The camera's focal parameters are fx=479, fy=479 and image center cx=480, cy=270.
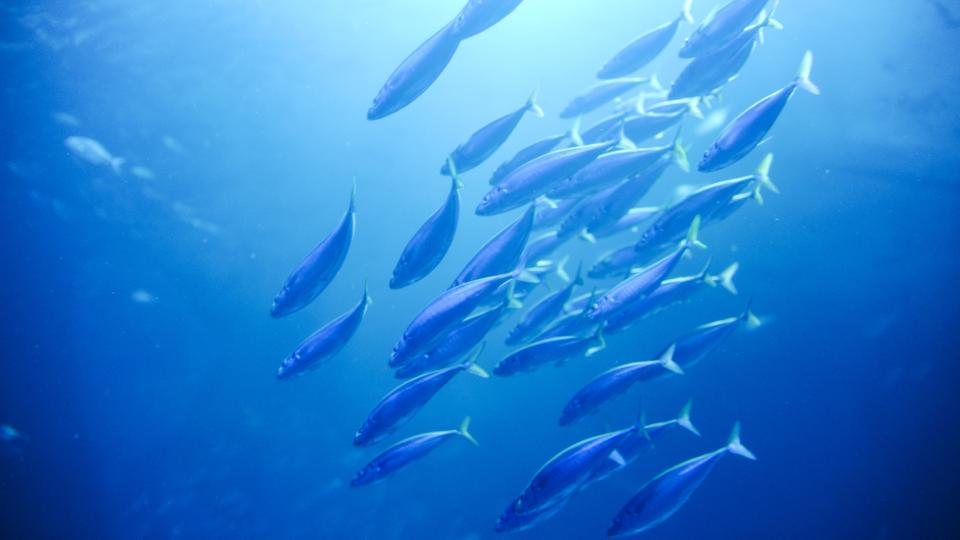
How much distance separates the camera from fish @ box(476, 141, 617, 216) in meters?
3.73

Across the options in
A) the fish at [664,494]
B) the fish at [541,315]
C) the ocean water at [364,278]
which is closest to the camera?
the fish at [664,494]

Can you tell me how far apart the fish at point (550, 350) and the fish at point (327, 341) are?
172 centimetres

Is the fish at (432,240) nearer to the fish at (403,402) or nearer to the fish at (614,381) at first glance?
the fish at (403,402)

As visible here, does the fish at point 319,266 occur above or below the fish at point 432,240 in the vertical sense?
above

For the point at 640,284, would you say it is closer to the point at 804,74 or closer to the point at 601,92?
the point at 804,74

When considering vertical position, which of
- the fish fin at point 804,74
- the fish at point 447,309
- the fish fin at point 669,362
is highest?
the fish at point 447,309

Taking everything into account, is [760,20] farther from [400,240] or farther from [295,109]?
[400,240]

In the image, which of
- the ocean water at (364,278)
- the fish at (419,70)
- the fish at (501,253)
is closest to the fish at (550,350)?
the fish at (501,253)

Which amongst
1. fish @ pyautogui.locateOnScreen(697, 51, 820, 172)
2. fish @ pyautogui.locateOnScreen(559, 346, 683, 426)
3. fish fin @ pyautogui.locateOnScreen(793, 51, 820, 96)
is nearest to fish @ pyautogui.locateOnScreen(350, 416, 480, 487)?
fish @ pyautogui.locateOnScreen(559, 346, 683, 426)

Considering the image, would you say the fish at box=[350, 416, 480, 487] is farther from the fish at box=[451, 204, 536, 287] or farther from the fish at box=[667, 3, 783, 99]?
the fish at box=[667, 3, 783, 99]

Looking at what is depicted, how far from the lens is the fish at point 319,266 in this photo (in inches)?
123

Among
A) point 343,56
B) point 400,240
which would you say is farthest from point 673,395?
point 343,56

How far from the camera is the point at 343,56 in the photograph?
10508mm

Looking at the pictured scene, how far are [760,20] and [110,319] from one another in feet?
41.8
